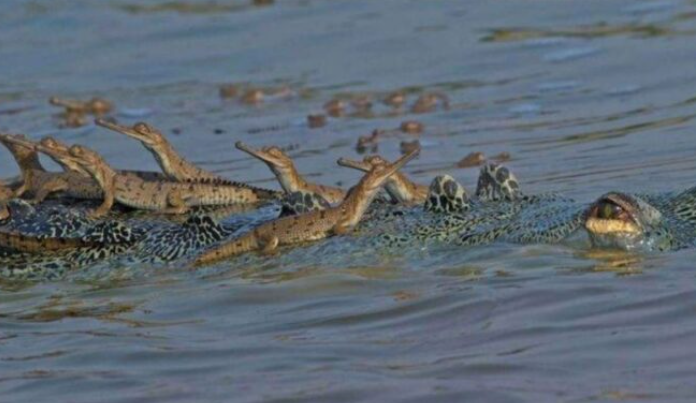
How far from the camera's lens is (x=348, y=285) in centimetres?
791

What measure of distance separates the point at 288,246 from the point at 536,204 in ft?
3.67

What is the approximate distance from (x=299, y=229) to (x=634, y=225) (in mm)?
1573

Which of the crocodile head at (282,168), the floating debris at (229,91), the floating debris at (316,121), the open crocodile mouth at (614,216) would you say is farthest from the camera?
the floating debris at (229,91)

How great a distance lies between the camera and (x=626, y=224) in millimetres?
7773

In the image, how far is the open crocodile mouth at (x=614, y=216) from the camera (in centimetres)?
773

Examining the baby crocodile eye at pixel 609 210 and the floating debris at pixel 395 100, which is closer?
the baby crocodile eye at pixel 609 210

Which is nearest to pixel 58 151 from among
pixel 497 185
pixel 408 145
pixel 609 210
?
pixel 497 185

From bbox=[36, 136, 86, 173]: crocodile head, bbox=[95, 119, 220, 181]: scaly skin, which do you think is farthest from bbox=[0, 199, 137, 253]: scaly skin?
bbox=[95, 119, 220, 181]: scaly skin

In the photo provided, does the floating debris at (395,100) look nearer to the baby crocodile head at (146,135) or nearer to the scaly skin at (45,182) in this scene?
the baby crocodile head at (146,135)

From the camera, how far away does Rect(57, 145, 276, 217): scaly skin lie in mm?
9406

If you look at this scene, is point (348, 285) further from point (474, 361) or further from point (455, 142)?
point (455, 142)

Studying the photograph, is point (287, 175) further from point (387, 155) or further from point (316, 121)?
point (316, 121)

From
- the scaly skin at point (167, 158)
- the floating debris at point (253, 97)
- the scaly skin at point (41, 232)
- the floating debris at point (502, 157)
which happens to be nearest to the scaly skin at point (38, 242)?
the scaly skin at point (41, 232)

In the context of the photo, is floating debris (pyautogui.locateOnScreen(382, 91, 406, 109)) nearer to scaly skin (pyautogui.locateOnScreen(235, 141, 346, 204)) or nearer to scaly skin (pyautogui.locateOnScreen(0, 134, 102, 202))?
scaly skin (pyautogui.locateOnScreen(235, 141, 346, 204))
